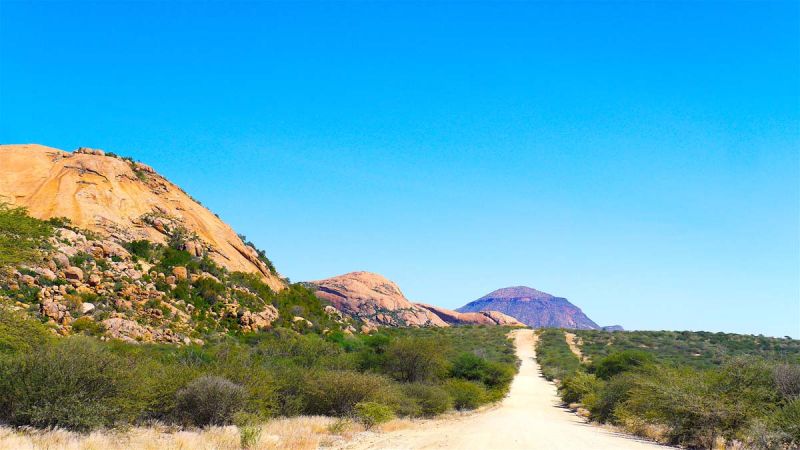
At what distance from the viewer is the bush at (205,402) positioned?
1861 cm

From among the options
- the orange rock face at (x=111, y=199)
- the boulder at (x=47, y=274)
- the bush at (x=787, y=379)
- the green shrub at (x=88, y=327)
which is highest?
the orange rock face at (x=111, y=199)

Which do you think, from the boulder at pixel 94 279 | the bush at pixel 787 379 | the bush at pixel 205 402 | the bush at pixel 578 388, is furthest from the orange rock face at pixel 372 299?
the bush at pixel 205 402

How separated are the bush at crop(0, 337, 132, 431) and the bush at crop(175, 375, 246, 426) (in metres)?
2.73

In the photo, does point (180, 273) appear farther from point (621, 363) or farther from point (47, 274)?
point (621, 363)

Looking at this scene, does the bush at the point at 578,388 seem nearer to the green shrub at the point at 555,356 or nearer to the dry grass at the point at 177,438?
the green shrub at the point at 555,356

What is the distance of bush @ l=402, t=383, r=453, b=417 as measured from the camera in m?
30.3

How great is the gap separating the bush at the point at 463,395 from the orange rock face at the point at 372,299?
84.3 meters

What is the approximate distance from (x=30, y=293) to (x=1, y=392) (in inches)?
910

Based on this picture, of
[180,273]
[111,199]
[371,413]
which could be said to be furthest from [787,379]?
[111,199]

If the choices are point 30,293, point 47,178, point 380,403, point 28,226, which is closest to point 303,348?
point 380,403

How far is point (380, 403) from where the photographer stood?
24.3 m

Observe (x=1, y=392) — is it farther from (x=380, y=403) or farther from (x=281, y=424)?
(x=380, y=403)

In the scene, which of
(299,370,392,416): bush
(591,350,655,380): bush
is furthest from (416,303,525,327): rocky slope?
(299,370,392,416): bush

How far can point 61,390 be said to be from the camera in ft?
49.4
